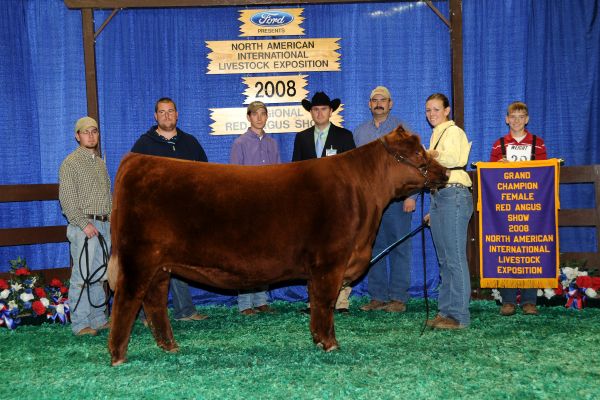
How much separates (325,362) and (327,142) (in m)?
2.73

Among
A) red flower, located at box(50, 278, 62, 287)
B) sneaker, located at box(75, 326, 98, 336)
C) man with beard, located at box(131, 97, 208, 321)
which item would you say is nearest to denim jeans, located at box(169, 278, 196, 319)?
man with beard, located at box(131, 97, 208, 321)

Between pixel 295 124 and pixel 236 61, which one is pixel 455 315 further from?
pixel 236 61

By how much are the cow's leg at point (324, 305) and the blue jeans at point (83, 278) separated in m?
2.31

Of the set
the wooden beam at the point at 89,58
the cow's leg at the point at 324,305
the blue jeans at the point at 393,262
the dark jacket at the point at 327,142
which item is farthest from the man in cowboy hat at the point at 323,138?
the wooden beam at the point at 89,58

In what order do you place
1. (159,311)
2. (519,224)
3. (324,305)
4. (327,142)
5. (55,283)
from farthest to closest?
(55,283) → (327,142) → (519,224) → (159,311) → (324,305)

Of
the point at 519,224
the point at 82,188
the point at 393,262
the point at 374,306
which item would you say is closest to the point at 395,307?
the point at 374,306

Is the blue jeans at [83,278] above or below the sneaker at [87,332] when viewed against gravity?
above

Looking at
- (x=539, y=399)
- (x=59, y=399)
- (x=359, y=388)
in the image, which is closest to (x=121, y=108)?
(x=59, y=399)

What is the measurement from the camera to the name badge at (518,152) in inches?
246

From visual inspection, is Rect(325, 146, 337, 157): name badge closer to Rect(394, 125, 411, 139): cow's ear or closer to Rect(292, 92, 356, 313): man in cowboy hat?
Rect(292, 92, 356, 313): man in cowboy hat

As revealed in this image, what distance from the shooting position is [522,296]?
6270 mm

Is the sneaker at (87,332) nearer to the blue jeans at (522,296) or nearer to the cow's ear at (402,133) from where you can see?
the cow's ear at (402,133)

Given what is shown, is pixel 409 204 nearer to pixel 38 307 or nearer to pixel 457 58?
pixel 457 58

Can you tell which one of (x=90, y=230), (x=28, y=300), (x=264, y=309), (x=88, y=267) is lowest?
(x=264, y=309)
